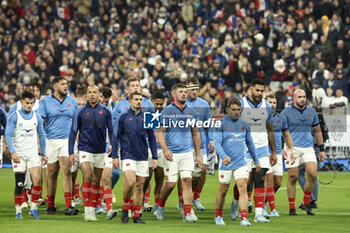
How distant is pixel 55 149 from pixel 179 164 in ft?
8.75

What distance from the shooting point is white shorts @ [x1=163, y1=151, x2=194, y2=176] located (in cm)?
1213

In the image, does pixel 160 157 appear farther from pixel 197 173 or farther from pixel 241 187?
pixel 241 187

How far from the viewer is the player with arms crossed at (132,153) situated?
11648mm

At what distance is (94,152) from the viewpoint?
12344mm

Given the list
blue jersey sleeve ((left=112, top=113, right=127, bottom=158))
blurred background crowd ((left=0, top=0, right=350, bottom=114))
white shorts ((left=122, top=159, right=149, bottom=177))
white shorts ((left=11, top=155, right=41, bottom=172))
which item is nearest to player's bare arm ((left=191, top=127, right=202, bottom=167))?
white shorts ((left=122, top=159, right=149, bottom=177))

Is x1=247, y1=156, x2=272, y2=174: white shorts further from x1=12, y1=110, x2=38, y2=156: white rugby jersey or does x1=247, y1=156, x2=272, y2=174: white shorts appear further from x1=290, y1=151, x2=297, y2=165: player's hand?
x1=12, y1=110, x2=38, y2=156: white rugby jersey

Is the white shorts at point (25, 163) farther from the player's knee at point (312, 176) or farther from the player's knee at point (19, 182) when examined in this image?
the player's knee at point (312, 176)

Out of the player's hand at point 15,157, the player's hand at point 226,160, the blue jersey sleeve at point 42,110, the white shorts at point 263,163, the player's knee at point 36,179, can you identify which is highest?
the blue jersey sleeve at point 42,110

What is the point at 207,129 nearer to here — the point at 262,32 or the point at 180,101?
the point at 180,101

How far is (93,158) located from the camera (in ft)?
40.5

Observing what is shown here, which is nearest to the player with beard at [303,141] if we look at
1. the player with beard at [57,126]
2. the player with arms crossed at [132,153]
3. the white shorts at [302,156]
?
the white shorts at [302,156]

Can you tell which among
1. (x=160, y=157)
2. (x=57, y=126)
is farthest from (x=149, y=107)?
(x=57, y=126)

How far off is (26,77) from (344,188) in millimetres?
15586

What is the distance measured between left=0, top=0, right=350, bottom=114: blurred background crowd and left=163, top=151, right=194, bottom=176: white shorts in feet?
34.7
